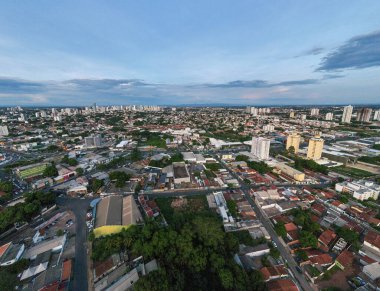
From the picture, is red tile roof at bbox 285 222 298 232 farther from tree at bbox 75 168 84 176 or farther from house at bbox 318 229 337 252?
tree at bbox 75 168 84 176

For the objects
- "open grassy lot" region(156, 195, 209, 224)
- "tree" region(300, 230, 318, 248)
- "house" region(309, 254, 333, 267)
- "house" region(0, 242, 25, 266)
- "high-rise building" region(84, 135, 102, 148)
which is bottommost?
"house" region(309, 254, 333, 267)

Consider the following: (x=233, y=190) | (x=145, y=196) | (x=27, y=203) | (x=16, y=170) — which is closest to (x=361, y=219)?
(x=233, y=190)

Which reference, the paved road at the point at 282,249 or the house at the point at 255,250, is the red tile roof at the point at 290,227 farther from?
the house at the point at 255,250

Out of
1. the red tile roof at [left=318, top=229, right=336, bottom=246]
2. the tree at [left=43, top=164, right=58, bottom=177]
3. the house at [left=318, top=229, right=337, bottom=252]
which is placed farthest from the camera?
the tree at [left=43, top=164, right=58, bottom=177]

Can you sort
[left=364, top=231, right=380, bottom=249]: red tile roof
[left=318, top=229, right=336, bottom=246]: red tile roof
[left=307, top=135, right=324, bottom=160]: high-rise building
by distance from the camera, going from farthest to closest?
[left=307, top=135, right=324, bottom=160]: high-rise building
[left=318, top=229, right=336, bottom=246]: red tile roof
[left=364, top=231, right=380, bottom=249]: red tile roof

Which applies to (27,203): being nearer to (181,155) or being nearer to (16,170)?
(16,170)

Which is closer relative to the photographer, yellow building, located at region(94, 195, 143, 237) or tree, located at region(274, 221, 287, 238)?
yellow building, located at region(94, 195, 143, 237)

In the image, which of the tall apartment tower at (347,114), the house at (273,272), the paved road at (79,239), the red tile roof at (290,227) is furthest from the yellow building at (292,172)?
the tall apartment tower at (347,114)

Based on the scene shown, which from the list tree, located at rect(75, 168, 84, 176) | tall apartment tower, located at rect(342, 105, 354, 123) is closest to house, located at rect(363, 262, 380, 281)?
tree, located at rect(75, 168, 84, 176)
